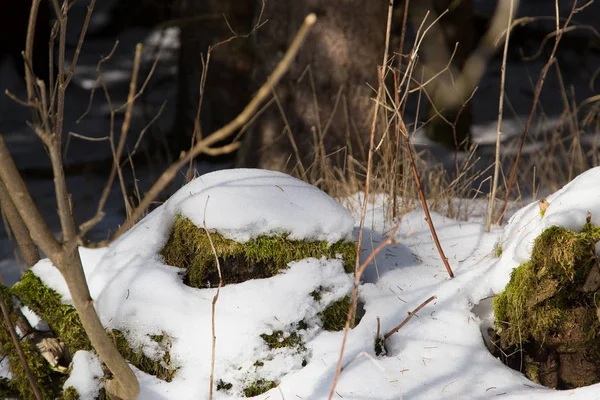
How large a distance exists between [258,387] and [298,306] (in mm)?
301

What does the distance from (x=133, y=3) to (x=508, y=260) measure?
9.37 meters

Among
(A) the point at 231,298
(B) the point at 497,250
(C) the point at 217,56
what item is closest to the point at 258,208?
(A) the point at 231,298

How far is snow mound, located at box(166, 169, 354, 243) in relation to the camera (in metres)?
2.18

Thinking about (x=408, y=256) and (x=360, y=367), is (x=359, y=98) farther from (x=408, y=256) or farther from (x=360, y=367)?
(x=360, y=367)

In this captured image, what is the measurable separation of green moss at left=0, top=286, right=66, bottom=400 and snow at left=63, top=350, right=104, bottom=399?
0.45ft

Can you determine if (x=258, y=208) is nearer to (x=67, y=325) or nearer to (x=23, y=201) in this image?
(x=67, y=325)

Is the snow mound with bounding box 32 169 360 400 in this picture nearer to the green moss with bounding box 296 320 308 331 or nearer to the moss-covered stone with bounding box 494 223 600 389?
the green moss with bounding box 296 320 308 331

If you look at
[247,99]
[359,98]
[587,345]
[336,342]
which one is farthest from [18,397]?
[247,99]

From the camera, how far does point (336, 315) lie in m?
2.20

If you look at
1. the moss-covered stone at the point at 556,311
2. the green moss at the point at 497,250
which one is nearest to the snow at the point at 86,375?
the moss-covered stone at the point at 556,311

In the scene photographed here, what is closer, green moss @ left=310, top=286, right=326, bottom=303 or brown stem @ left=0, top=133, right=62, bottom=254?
brown stem @ left=0, top=133, right=62, bottom=254

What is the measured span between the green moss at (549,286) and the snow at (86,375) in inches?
56.2

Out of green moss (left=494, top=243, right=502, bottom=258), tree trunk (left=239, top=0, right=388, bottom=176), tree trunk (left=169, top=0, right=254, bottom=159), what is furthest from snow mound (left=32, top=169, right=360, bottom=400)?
tree trunk (left=169, top=0, right=254, bottom=159)

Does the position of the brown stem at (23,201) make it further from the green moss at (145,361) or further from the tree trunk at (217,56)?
the tree trunk at (217,56)
